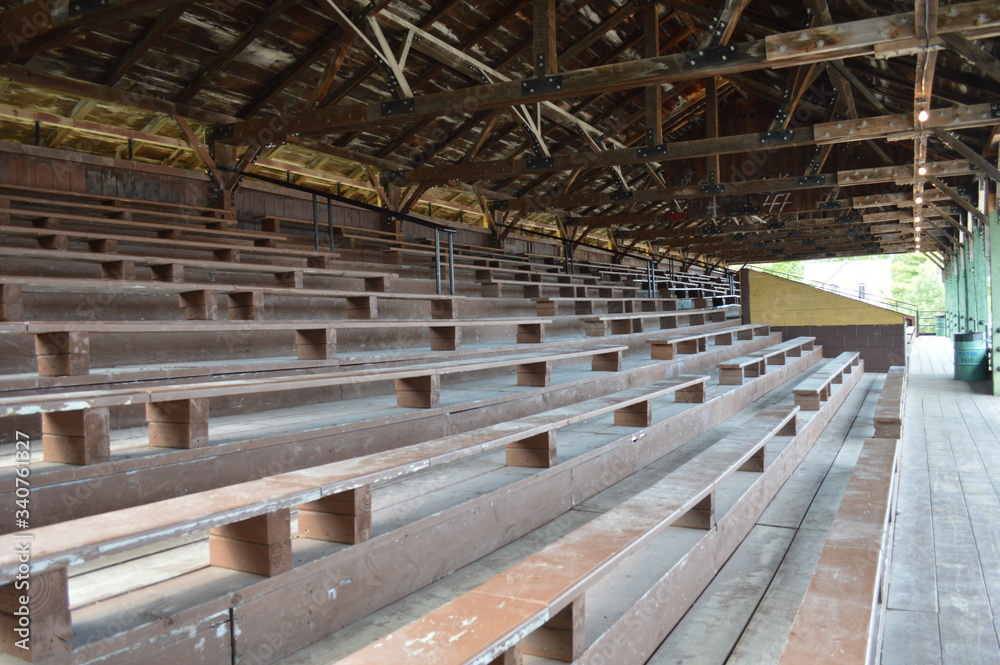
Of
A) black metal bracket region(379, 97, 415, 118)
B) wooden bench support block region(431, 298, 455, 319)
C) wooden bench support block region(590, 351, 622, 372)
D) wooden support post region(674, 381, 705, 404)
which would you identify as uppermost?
black metal bracket region(379, 97, 415, 118)

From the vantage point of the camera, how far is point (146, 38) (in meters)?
6.34

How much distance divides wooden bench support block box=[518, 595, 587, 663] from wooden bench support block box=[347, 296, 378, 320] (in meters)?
3.06

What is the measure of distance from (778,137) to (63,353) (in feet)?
23.2

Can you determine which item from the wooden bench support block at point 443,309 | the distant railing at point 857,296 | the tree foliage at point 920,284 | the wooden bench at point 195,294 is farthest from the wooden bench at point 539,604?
the tree foliage at point 920,284

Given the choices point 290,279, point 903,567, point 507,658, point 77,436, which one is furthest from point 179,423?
point 903,567

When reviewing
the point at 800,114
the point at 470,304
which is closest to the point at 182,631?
the point at 470,304

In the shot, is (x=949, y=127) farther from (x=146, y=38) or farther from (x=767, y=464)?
(x=146, y=38)

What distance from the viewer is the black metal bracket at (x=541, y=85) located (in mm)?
5777

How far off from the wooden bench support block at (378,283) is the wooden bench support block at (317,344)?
56.1 inches

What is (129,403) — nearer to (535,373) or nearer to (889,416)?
(535,373)

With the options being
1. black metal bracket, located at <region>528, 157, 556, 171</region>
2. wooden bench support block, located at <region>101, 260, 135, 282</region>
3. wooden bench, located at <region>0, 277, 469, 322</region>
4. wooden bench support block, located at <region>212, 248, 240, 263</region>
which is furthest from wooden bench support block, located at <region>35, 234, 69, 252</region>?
black metal bracket, located at <region>528, 157, 556, 171</region>

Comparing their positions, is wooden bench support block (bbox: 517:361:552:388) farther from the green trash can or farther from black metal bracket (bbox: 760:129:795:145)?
the green trash can

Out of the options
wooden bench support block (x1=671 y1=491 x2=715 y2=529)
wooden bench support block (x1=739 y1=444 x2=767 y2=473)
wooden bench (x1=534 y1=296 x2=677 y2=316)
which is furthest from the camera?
wooden bench (x1=534 y1=296 x2=677 y2=316)

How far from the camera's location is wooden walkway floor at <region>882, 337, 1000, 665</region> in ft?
9.19
